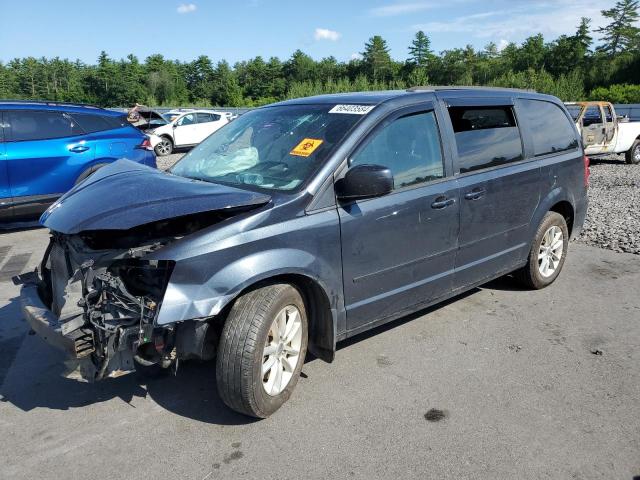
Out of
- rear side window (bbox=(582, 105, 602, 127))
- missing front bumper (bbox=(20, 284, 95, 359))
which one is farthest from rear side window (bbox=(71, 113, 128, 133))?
rear side window (bbox=(582, 105, 602, 127))

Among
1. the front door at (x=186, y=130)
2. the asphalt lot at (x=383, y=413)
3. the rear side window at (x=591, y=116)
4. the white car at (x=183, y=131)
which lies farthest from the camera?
the front door at (x=186, y=130)

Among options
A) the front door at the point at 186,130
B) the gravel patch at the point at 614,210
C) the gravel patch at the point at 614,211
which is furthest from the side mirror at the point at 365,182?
the front door at the point at 186,130

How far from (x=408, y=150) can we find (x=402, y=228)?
1.94ft

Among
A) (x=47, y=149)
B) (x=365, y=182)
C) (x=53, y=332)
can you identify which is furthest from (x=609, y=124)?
(x=53, y=332)

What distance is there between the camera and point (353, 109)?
3.97 meters

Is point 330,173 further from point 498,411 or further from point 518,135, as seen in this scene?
point 518,135

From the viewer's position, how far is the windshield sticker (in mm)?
3901

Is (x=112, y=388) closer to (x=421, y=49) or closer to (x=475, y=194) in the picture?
(x=475, y=194)

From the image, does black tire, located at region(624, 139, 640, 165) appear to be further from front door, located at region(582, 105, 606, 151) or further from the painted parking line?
the painted parking line

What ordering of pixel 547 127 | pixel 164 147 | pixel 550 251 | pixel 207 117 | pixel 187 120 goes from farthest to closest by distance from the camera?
pixel 207 117 < pixel 187 120 < pixel 164 147 < pixel 550 251 < pixel 547 127

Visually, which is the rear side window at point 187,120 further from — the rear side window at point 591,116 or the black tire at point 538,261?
the black tire at point 538,261

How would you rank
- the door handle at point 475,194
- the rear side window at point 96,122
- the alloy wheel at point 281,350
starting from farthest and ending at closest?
the rear side window at point 96,122 → the door handle at point 475,194 → the alloy wheel at point 281,350

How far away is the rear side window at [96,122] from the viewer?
8492mm

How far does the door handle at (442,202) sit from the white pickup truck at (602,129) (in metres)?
12.1
